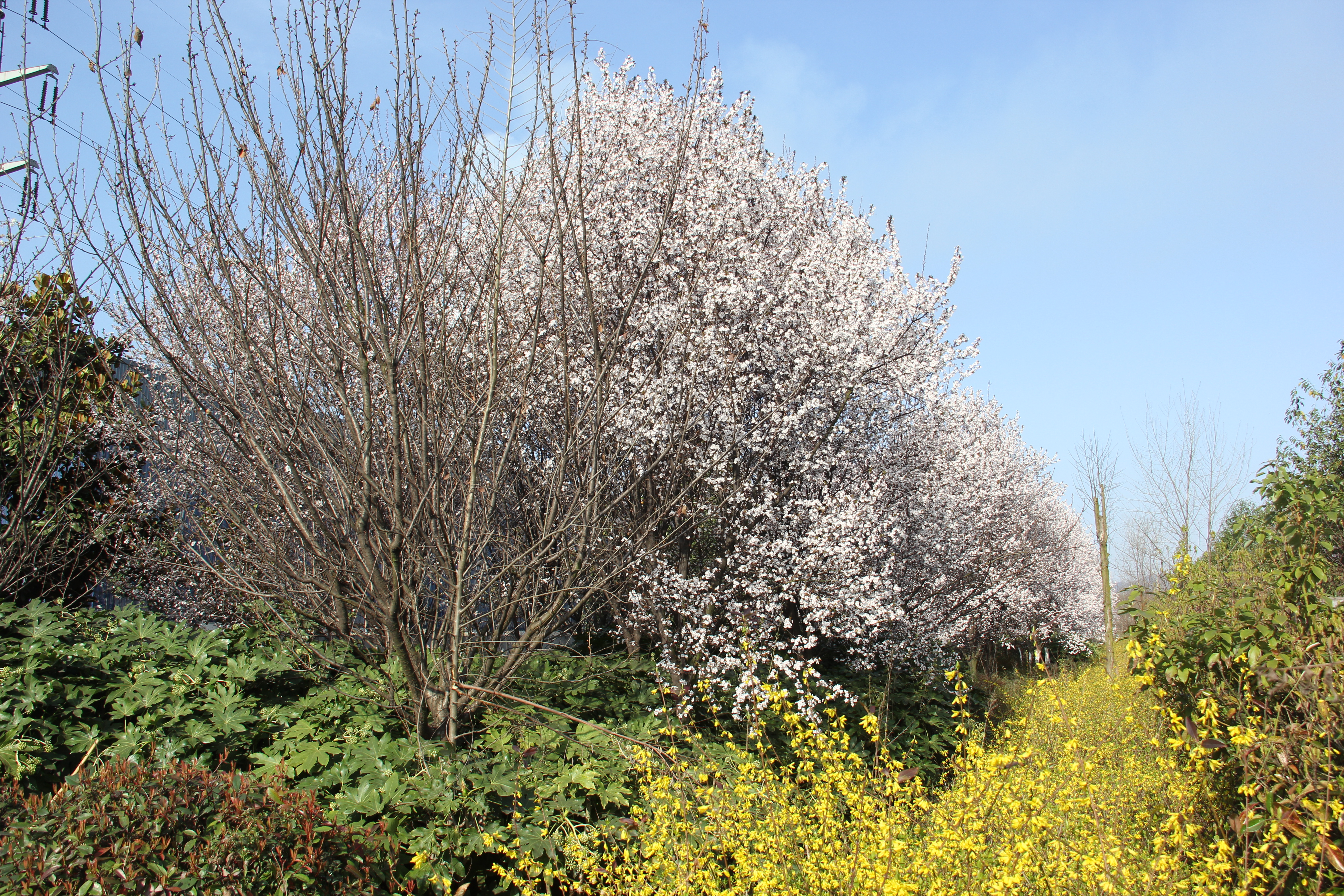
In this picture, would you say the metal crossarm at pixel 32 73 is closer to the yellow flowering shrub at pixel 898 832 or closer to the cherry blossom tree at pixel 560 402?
the cherry blossom tree at pixel 560 402

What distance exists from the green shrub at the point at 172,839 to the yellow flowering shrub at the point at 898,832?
98 cm

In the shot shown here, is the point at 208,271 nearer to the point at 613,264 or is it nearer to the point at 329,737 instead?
the point at 329,737

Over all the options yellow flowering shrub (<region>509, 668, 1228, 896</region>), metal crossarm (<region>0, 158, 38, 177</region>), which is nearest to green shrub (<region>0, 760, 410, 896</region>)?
yellow flowering shrub (<region>509, 668, 1228, 896</region>)

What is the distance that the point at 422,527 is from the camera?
13.5 feet

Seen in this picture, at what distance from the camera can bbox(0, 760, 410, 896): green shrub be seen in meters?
2.36

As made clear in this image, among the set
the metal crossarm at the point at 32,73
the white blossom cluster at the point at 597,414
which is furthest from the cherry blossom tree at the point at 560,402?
the metal crossarm at the point at 32,73

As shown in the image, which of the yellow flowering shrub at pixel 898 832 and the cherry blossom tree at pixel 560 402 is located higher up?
the cherry blossom tree at pixel 560 402

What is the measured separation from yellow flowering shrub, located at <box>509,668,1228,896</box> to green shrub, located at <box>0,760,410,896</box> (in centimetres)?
98

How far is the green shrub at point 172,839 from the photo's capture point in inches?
92.9

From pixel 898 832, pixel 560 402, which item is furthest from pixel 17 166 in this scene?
pixel 898 832

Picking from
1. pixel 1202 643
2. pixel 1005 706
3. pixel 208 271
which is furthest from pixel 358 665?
pixel 1005 706

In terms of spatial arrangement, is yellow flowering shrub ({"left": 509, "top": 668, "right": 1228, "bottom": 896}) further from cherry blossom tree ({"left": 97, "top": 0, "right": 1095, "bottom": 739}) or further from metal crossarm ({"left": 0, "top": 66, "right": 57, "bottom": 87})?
metal crossarm ({"left": 0, "top": 66, "right": 57, "bottom": 87})

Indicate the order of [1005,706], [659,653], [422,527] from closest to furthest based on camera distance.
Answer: [422,527]
[659,653]
[1005,706]

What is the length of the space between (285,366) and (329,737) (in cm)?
307
